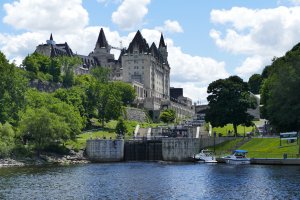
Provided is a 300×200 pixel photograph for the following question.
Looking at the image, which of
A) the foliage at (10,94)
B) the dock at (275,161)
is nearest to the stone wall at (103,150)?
the foliage at (10,94)

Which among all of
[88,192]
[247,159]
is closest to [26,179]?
[88,192]

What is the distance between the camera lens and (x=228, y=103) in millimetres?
106062

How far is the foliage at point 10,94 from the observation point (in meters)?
111

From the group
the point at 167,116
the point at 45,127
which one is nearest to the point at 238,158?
the point at 45,127

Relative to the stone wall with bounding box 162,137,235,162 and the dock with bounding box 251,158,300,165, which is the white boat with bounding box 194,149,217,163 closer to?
the stone wall with bounding box 162,137,235,162

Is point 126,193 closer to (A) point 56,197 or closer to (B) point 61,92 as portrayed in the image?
(A) point 56,197

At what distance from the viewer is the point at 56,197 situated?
50000 millimetres

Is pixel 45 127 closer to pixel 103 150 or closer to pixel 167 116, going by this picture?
pixel 103 150

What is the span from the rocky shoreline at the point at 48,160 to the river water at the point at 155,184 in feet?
51.7

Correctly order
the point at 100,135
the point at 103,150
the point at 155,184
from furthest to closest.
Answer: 1. the point at 100,135
2. the point at 103,150
3. the point at 155,184

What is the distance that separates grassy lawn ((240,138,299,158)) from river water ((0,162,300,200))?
11.2 m

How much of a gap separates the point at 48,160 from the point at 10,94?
22.8 m

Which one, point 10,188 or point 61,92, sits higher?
point 61,92

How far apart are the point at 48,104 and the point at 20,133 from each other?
52.6 ft
